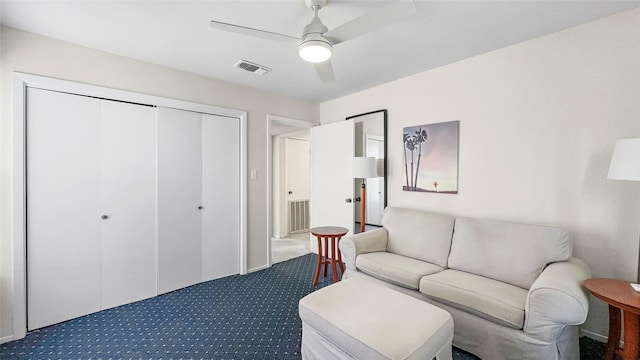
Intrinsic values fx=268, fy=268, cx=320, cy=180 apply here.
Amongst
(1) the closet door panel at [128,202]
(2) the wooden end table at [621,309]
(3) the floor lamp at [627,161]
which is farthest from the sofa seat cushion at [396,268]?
(1) the closet door panel at [128,202]

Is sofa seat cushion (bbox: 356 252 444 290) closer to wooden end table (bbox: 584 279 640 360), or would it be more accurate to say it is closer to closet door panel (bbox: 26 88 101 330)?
wooden end table (bbox: 584 279 640 360)

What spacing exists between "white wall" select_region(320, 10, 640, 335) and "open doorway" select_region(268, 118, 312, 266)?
309cm

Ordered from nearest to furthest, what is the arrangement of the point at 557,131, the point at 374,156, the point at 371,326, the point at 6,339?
the point at 371,326, the point at 6,339, the point at 557,131, the point at 374,156

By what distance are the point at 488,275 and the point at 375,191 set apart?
66.2 inches

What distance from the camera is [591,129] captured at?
208cm

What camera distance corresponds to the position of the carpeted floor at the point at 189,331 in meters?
1.97

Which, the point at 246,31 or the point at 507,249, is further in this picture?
the point at 507,249

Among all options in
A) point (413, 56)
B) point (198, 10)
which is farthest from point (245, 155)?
→ point (413, 56)

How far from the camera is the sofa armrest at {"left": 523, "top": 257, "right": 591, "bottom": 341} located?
155 centimetres

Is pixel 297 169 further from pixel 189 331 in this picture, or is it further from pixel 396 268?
pixel 189 331

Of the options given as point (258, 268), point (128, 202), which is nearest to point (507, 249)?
point (258, 268)

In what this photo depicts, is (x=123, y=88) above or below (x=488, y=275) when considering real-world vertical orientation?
above

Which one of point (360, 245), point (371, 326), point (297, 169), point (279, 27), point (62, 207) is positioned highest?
point (279, 27)

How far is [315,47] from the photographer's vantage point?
172cm
